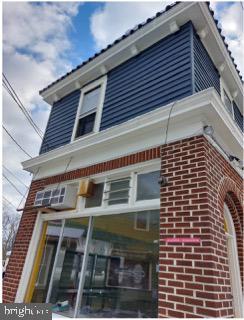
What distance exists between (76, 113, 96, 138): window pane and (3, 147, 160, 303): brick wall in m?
1.25

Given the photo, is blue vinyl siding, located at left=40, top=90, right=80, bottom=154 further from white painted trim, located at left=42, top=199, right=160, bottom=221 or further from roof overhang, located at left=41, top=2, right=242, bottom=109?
white painted trim, located at left=42, top=199, right=160, bottom=221

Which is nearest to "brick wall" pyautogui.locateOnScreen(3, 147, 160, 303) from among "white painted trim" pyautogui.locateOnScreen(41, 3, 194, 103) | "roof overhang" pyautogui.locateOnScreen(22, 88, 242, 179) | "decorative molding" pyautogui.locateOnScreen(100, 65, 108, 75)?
"roof overhang" pyautogui.locateOnScreen(22, 88, 242, 179)

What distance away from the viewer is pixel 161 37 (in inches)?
221

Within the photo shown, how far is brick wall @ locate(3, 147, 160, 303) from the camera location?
15.5ft

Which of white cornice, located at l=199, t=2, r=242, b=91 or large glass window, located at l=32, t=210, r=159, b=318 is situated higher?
white cornice, located at l=199, t=2, r=242, b=91

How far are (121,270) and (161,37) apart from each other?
518 centimetres

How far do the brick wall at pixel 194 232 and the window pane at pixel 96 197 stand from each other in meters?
1.66

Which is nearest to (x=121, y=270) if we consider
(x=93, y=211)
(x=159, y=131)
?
(x=93, y=211)

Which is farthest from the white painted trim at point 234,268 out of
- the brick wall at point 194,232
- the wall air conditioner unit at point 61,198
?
the wall air conditioner unit at point 61,198

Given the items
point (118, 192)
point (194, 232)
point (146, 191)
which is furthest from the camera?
point (118, 192)

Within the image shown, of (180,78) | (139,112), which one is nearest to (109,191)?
(139,112)

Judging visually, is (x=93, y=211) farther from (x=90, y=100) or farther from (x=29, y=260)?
(x=90, y=100)

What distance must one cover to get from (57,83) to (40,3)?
9.38 feet

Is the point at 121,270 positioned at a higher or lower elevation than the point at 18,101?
lower
